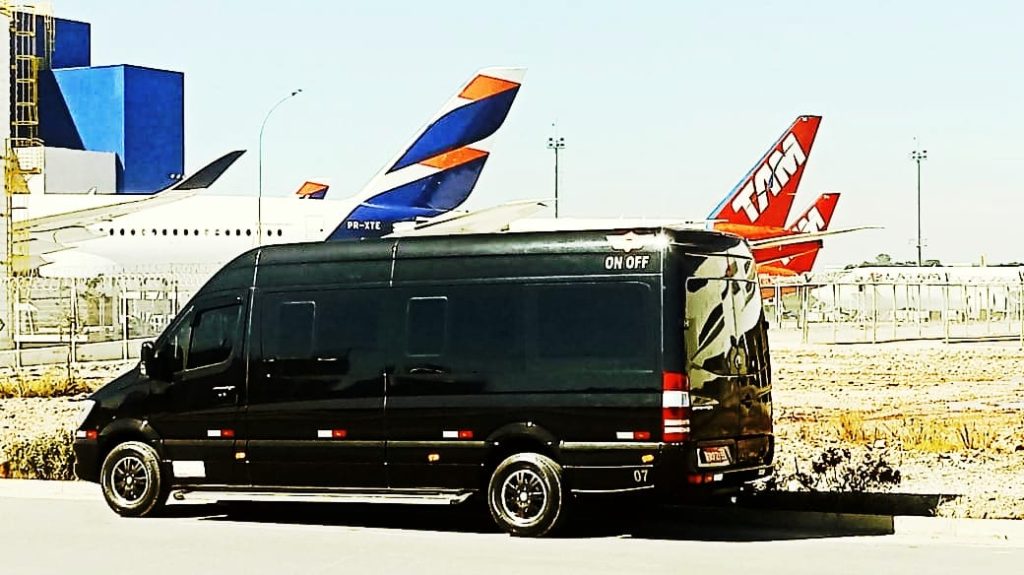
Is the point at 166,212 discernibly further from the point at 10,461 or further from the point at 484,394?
the point at 484,394

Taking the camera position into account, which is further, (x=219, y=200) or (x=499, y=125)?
(x=219, y=200)

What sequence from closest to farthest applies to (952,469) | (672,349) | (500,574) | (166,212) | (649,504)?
(500,574) < (672,349) < (649,504) < (952,469) < (166,212)

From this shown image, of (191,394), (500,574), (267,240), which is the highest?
(267,240)

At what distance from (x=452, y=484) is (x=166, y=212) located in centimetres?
4337

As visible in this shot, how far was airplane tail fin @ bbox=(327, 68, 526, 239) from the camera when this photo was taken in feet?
162

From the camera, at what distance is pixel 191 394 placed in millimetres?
13734

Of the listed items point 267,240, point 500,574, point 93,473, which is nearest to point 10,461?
point 93,473

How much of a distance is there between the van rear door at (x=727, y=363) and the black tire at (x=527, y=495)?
110 centimetres

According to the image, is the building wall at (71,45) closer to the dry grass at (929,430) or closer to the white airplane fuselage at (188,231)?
the white airplane fuselage at (188,231)

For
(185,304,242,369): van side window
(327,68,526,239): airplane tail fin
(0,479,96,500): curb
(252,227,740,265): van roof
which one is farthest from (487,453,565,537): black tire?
(327,68,526,239): airplane tail fin

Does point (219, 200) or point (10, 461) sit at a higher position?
point (219, 200)

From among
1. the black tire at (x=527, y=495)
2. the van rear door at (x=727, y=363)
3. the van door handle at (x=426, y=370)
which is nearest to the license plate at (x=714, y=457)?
the van rear door at (x=727, y=363)

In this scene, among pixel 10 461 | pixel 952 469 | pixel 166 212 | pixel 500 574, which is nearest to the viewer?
pixel 500 574

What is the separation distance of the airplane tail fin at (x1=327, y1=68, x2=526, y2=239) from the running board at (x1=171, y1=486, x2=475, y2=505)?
36.1 metres
